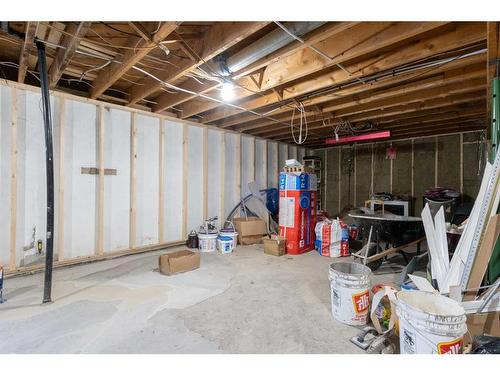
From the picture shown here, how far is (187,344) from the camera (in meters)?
1.70

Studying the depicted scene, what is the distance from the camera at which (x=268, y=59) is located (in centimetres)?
232

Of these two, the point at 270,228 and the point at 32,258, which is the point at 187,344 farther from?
the point at 270,228

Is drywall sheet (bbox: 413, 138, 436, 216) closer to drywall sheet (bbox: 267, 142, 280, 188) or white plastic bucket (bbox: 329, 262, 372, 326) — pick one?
drywall sheet (bbox: 267, 142, 280, 188)

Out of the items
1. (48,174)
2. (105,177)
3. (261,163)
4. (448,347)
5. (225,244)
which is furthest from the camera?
(261,163)

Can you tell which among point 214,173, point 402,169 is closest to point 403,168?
point 402,169

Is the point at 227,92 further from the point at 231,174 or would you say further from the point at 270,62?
the point at 231,174

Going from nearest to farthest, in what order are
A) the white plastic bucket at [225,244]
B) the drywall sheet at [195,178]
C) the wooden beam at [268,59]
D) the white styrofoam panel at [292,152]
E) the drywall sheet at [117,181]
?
the wooden beam at [268,59]
the drywall sheet at [117,181]
the white plastic bucket at [225,244]
the drywall sheet at [195,178]
the white styrofoam panel at [292,152]

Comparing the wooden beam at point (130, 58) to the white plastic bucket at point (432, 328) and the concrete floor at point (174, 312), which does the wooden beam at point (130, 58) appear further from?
the white plastic bucket at point (432, 328)

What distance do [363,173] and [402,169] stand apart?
91cm

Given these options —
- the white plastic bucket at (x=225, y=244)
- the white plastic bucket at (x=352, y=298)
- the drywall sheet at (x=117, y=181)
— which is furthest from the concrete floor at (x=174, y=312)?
the white plastic bucket at (x=225, y=244)

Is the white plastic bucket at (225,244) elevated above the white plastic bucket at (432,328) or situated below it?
below

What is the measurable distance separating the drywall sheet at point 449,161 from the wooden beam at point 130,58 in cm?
619

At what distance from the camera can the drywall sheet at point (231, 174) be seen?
5.34m

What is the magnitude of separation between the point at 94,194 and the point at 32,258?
1.07 metres
